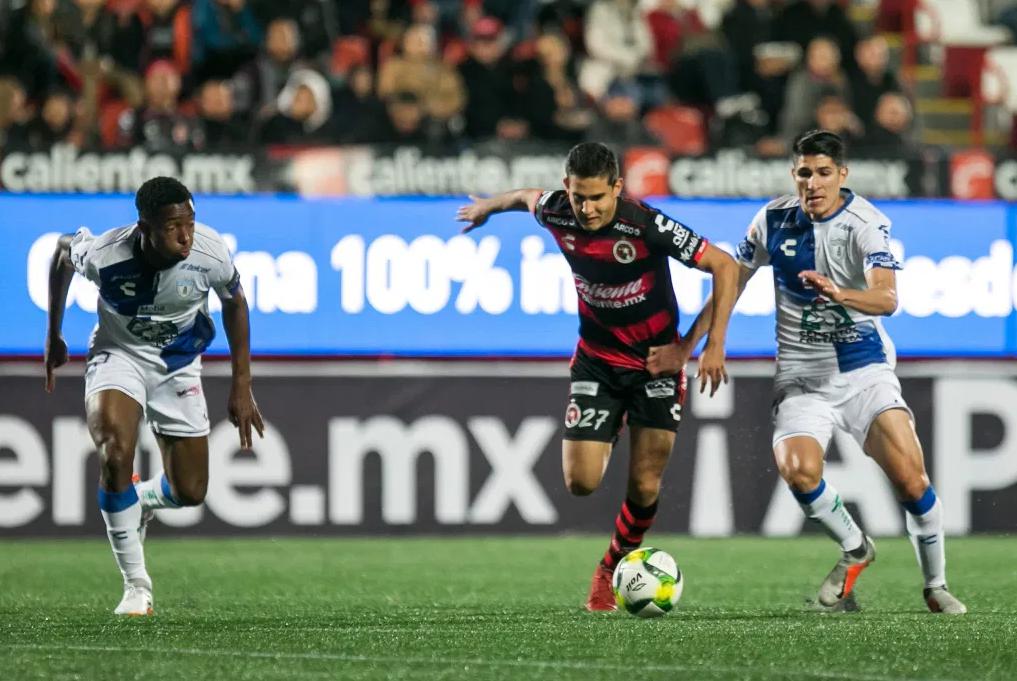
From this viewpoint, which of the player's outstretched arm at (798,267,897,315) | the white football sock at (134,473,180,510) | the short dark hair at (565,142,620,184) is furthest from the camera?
the white football sock at (134,473,180,510)

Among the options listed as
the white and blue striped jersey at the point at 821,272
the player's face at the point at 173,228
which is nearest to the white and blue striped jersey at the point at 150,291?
the player's face at the point at 173,228

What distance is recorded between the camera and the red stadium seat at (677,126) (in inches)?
592

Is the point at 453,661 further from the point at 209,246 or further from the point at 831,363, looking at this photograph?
the point at 831,363

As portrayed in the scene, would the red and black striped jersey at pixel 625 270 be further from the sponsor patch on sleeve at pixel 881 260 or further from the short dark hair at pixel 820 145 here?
the sponsor patch on sleeve at pixel 881 260

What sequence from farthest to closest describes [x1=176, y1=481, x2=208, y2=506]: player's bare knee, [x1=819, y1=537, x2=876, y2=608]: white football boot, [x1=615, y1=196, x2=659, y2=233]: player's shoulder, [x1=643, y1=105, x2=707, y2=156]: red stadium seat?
1. [x1=643, y1=105, x2=707, y2=156]: red stadium seat
2. [x1=176, y1=481, x2=208, y2=506]: player's bare knee
3. [x1=819, y1=537, x2=876, y2=608]: white football boot
4. [x1=615, y1=196, x2=659, y2=233]: player's shoulder

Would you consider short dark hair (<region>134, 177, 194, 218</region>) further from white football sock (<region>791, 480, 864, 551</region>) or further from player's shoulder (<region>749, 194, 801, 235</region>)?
white football sock (<region>791, 480, 864, 551</region>)

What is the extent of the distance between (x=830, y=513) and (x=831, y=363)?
0.65m

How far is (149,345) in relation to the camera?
27.7ft

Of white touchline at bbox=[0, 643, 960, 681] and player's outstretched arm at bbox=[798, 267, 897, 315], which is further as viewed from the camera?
player's outstretched arm at bbox=[798, 267, 897, 315]

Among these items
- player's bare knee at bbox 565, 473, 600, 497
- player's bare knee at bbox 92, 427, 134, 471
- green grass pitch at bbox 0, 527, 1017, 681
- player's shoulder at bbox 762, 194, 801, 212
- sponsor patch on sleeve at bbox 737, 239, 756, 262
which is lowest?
green grass pitch at bbox 0, 527, 1017, 681

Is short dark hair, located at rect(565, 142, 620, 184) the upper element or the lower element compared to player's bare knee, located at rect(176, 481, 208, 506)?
upper

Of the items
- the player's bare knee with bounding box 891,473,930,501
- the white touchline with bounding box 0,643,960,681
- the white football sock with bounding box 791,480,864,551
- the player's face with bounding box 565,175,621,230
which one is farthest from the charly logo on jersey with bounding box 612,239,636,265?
the white touchline with bounding box 0,643,960,681

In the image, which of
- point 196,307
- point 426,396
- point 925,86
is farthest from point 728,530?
point 925,86

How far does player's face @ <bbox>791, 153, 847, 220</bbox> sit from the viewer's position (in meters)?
8.09
